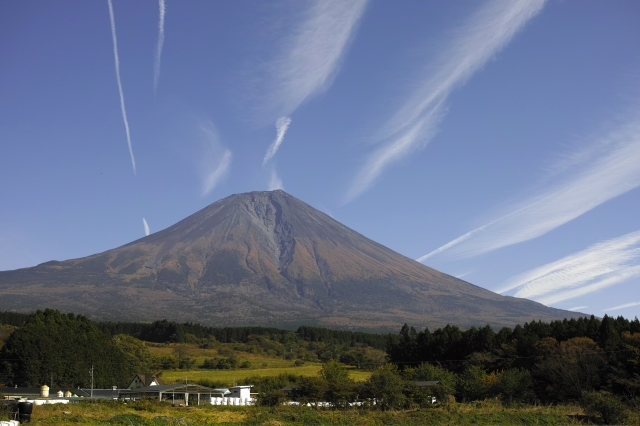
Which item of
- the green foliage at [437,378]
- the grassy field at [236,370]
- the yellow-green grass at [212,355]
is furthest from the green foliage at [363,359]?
the green foliage at [437,378]

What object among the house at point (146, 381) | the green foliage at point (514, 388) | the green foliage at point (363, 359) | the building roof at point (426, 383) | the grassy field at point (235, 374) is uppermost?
the green foliage at point (363, 359)

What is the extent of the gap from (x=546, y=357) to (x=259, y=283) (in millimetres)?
111811

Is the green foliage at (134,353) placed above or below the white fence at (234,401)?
above

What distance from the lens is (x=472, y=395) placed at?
37.5 meters

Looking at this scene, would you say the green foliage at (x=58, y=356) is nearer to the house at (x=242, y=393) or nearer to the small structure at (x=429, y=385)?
the house at (x=242, y=393)

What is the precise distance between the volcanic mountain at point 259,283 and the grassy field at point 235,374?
170ft

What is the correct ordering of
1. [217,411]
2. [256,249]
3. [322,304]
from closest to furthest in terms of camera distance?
[217,411] < [322,304] < [256,249]

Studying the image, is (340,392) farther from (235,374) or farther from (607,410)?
(235,374)

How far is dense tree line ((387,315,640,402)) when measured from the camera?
116 ft

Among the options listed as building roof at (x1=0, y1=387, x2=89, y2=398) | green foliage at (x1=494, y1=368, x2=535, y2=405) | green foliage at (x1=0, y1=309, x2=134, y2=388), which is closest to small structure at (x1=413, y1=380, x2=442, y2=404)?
green foliage at (x1=494, y1=368, x2=535, y2=405)

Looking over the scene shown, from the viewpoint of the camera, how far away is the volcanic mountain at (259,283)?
123m

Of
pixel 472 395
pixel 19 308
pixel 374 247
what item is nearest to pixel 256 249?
pixel 374 247

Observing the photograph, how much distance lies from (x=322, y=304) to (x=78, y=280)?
167ft

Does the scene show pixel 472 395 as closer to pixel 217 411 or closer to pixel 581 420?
pixel 581 420
